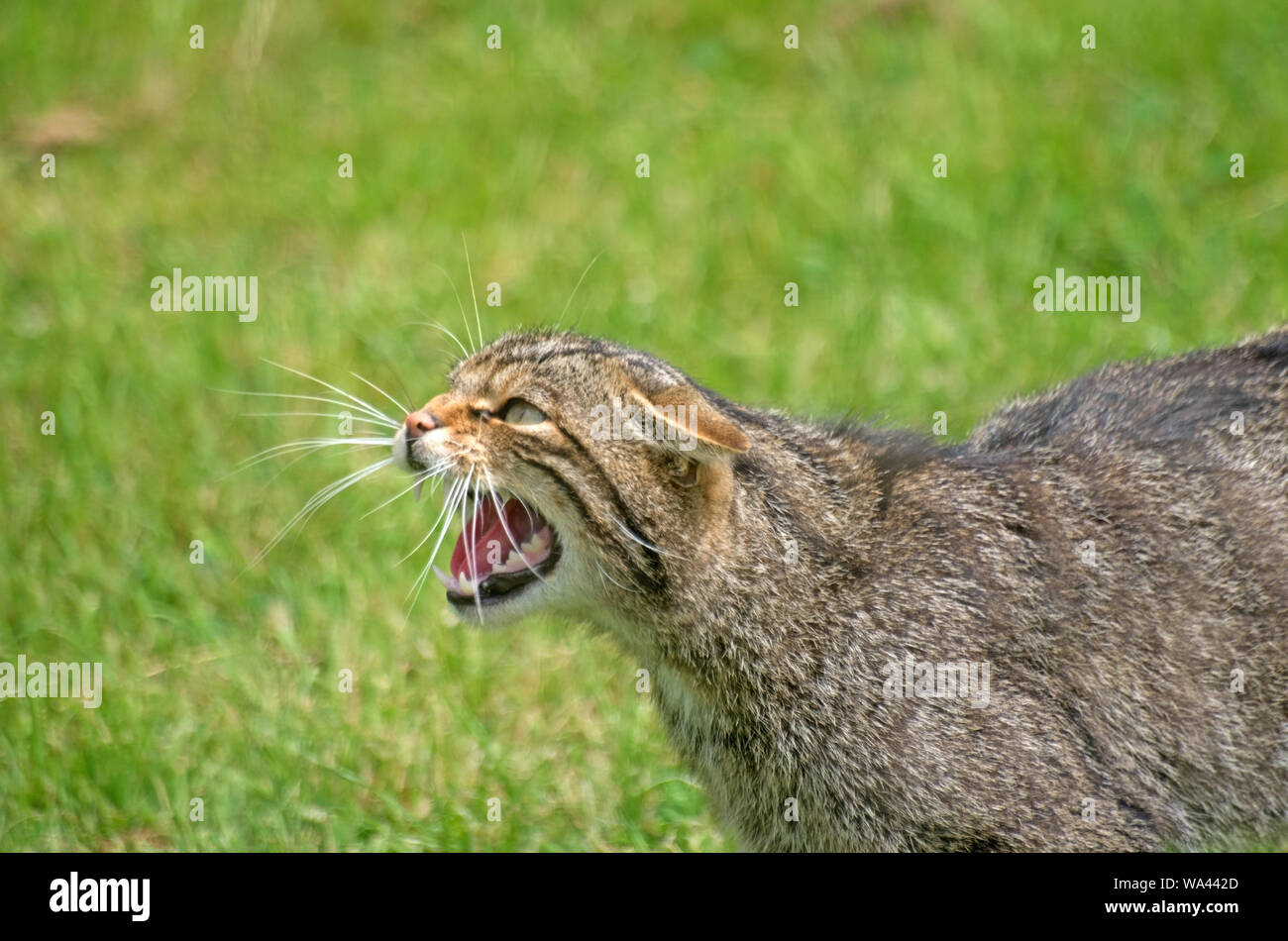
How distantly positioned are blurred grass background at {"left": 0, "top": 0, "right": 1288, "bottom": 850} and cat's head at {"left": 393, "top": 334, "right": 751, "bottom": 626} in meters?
1.11

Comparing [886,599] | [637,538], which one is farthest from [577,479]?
[886,599]

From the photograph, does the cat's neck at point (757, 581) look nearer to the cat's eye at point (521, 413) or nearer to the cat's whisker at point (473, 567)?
the cat's whisker at point (473, 567)

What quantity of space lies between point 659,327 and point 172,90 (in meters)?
4.37

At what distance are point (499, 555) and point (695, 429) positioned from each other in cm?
76

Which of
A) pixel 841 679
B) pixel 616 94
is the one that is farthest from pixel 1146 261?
pixel 841 679

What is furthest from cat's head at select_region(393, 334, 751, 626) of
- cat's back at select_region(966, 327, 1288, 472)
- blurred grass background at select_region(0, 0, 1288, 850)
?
cat's back at select_region(966, 327, 1288, 472)

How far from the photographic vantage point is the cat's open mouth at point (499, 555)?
17.0ft

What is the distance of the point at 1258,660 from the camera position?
5391mm

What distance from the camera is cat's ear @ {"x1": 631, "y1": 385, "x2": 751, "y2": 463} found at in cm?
494

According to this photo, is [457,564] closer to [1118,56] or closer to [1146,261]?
[1146,261]

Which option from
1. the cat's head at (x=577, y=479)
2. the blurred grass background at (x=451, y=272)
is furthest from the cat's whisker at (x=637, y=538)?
the blurred grass background at (x=451, y=272)

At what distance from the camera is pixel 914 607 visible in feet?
17.2

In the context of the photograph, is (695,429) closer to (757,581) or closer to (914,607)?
(757,581)

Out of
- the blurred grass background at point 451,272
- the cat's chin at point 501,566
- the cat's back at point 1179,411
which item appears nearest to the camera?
the cat's chin at point 501,566
